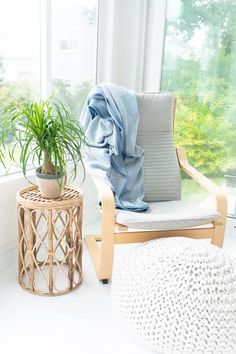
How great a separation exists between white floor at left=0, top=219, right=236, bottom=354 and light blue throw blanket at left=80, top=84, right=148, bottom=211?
1.99 feet

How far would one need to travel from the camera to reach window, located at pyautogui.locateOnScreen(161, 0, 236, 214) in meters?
2.66

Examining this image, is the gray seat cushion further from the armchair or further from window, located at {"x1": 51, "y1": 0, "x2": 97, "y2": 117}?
window, located at {"x1": 51, "y1": 0, "x2": 97, "y2": 117}

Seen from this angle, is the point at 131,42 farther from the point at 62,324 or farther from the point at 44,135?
the point at 62,324

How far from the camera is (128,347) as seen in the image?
1.59m

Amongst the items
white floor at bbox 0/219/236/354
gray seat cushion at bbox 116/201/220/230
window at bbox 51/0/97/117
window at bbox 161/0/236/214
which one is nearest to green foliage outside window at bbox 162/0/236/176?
window at bbox 161/0/236/214

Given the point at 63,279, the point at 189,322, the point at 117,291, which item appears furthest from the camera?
the point at 63,279

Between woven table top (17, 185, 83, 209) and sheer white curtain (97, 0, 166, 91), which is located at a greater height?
sheer white curtain (97, 0, 166, 91)

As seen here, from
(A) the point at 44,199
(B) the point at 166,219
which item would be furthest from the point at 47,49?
(B) the point at 166,219

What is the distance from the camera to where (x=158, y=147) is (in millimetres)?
2475

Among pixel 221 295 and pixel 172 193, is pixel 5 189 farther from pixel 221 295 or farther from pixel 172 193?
pixel 221 295

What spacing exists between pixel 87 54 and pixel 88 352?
208cm

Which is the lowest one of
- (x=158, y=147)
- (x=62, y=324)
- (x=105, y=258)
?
(x=62, y=324)

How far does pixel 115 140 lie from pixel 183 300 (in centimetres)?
105

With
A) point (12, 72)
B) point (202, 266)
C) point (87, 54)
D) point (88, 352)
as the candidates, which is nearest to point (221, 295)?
point (202, 266)
